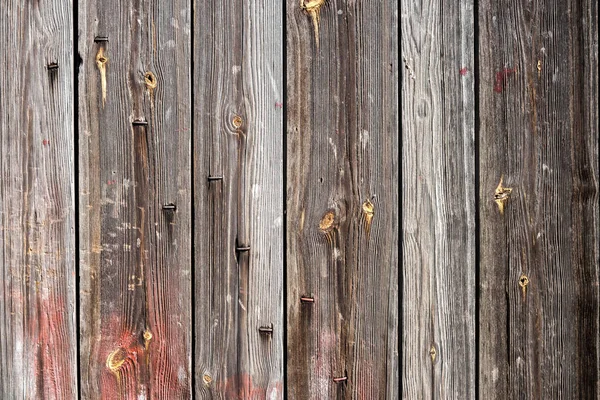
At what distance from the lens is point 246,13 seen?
811 mm

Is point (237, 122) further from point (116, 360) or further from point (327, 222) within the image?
point (116, 360)

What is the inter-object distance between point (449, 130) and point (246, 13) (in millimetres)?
466

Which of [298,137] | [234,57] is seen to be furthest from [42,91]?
[298,137]

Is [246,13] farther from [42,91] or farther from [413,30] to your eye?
[42,91]

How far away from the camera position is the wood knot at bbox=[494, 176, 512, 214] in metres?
0.81

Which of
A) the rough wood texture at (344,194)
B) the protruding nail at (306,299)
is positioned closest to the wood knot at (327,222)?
the rough wood texture at (344,194)

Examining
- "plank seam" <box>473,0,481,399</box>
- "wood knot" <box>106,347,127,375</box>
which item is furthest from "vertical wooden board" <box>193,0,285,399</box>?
"plank seam" <box>473,0,481,399</box>

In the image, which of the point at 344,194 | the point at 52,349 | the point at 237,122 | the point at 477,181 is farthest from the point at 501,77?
the point at 52,349

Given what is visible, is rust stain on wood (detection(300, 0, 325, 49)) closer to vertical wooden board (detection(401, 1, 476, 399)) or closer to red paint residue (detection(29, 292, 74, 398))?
vertical wooden board (detection(401, 1, 476, 399))

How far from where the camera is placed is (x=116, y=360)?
2.70 ft

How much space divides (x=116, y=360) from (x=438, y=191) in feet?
2.39

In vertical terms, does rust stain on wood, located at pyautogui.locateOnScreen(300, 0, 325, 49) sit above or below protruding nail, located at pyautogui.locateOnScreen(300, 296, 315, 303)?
above

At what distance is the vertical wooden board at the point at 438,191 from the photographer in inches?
31.8

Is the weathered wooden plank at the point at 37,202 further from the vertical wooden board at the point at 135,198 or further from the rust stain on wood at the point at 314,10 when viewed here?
the rust stain on wood at the point at 314,10
